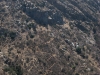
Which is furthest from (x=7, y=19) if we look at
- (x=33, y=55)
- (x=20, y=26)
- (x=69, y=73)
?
(x=69, y=73)

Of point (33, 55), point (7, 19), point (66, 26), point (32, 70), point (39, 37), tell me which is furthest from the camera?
point (66, 26)

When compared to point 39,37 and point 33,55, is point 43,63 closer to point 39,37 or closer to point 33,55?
point 33,55

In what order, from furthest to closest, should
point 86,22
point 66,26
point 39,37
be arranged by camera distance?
1. point 86,22
2. point 66,26
3. point 39,37

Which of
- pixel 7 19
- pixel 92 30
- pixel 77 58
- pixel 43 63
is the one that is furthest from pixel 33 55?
pixel 92 30

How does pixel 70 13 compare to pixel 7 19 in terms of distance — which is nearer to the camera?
pixel 7 19

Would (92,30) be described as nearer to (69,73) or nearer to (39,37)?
(39,37)

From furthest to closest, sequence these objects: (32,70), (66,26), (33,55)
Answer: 1. (66,26)
2. (33,55)
3. (32,70)
